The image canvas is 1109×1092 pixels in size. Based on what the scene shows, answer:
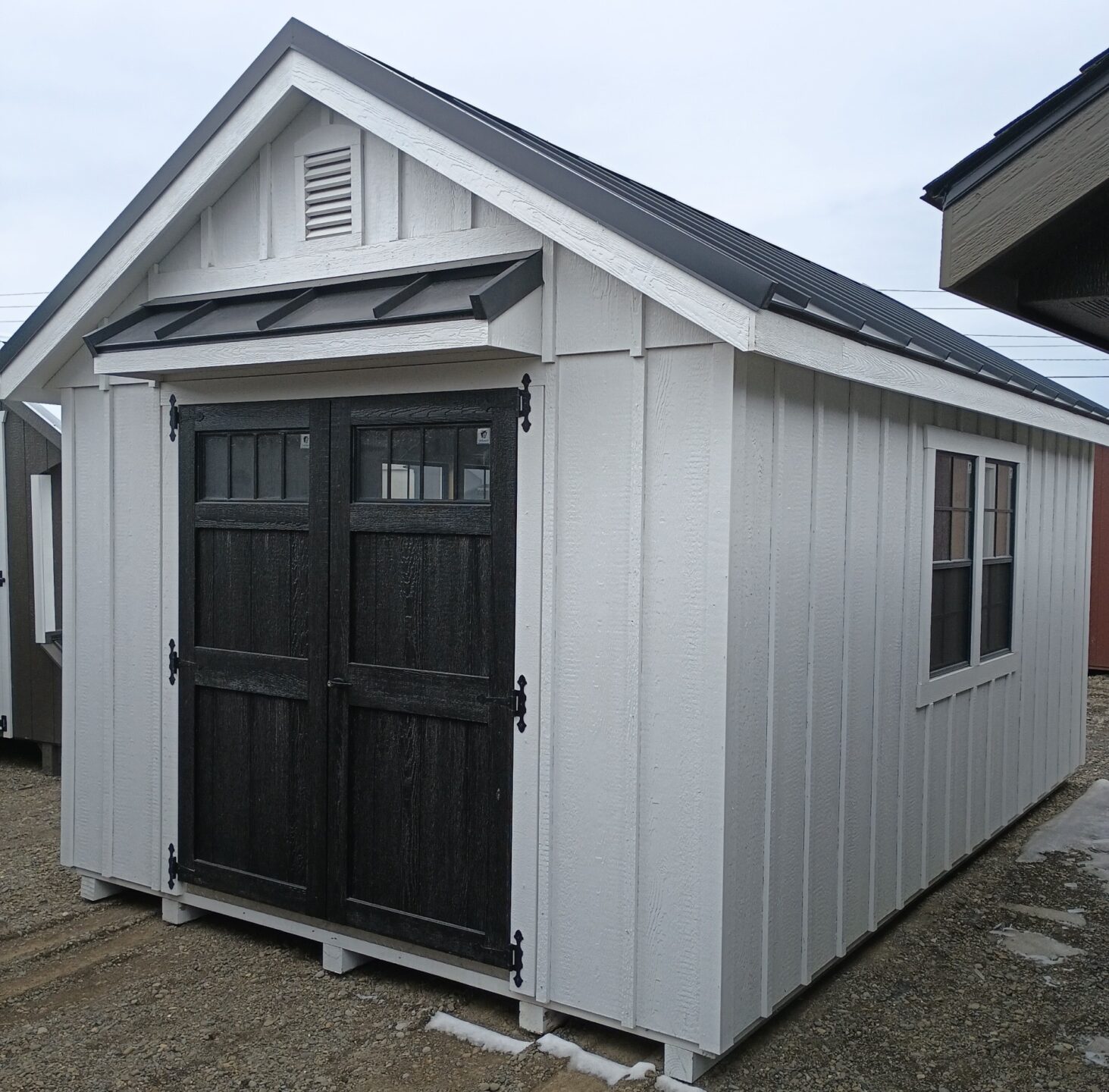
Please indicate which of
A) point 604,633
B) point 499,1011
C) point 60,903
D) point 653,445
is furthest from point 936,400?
point 60,903

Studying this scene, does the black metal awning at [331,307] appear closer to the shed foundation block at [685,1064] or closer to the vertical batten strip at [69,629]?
the vertical batten strip at [69,629]

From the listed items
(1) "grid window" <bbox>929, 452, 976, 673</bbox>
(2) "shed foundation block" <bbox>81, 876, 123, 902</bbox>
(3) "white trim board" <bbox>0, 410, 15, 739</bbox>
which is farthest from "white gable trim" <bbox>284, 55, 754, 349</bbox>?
(3) "white trim board" <bbox>0, 410, 15, 739</bbox>

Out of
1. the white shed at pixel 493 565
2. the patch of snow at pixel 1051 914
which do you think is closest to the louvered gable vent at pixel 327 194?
the white shed at pixel 493 565

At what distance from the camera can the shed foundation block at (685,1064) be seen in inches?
139

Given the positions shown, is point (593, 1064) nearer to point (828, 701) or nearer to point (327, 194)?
point (828, 701)

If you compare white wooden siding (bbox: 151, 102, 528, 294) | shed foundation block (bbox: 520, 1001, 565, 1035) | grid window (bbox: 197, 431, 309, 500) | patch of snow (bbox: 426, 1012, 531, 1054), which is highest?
white wooden siding (bbox: 151, 102, 528, 294)

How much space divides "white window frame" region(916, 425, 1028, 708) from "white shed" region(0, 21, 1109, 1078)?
1.6 inches

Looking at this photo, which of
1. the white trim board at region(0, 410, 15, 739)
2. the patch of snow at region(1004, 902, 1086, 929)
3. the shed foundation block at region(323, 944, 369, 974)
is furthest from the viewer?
the white trim board at region(0, 410, 15, 739)

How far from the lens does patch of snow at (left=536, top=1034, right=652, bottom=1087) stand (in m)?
3.56

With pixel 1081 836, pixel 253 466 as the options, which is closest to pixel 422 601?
pixel 253 466

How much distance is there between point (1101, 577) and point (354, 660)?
11416mm

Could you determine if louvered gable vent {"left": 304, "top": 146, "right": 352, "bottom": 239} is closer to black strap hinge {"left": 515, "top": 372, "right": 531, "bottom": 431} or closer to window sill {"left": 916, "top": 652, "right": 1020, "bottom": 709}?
black strap hinge {"left": 515, "top": 372, "right": 531, "bottom": 431}

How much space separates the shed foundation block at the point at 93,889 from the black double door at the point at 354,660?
2.33ft

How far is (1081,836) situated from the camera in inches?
252
